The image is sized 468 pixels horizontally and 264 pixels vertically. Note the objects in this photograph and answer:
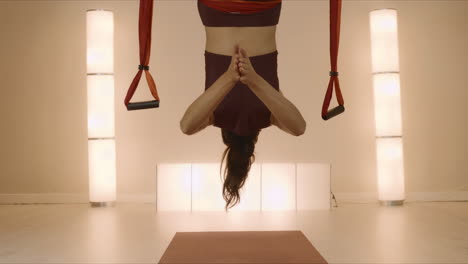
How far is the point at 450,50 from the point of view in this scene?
5949mm

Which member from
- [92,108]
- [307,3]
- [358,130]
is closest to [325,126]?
[358,130]

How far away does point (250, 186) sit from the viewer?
5.22m

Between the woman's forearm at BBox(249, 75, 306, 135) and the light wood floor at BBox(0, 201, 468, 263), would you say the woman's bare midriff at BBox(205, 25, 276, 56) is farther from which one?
the light wood floor at BBox(0, 201, 468, 263)

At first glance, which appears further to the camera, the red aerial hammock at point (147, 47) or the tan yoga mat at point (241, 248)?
the tan yoga mat at point (241, 248)

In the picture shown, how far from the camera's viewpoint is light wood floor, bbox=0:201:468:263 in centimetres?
328

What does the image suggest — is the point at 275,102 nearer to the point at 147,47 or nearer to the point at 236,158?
the point at 236,158

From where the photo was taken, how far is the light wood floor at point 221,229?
3283mm

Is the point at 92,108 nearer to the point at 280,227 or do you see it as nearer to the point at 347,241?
the point at 280,227

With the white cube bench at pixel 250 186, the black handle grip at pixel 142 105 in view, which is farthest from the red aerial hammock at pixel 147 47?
the white cube bench at pixel 250 186

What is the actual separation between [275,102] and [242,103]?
0.80 feet

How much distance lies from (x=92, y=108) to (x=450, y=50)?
12.0 feet

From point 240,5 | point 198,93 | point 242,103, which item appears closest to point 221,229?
point 242,103

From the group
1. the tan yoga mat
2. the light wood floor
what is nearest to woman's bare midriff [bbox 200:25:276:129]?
the tan yoga mat

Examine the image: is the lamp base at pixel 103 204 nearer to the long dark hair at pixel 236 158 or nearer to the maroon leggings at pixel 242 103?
the long dark hair at pixel 236 158
